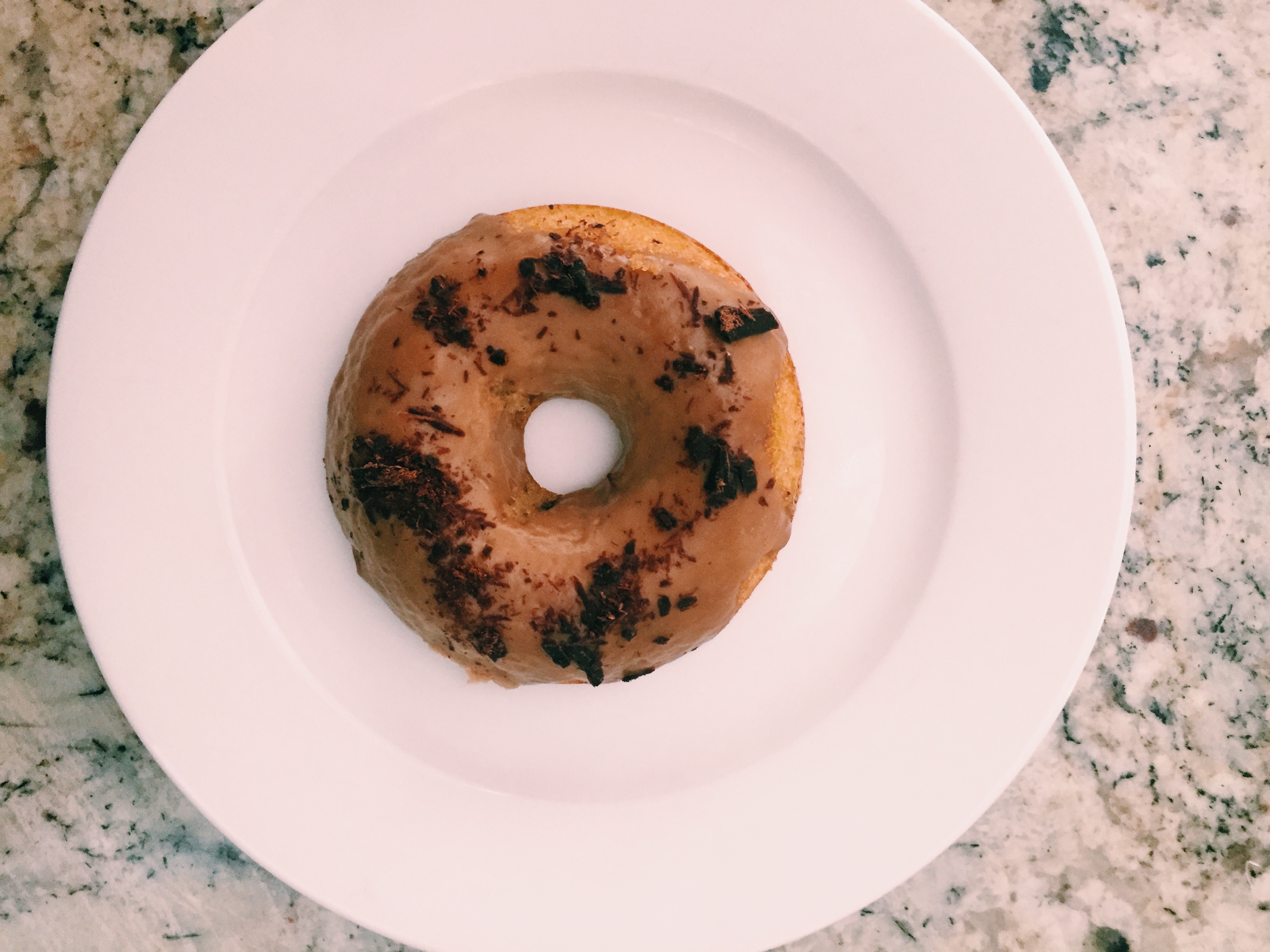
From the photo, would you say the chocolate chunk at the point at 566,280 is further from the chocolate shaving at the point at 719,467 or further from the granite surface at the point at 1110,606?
the granite surface at the point at 1110,606

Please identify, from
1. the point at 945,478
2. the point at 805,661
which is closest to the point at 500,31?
the point at 945,478

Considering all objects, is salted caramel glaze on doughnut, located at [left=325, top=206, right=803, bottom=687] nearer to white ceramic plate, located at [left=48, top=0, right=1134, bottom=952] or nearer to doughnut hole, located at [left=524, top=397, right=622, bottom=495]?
doughnut hole, located at [left=524, top=397, right=622, bottom=495]

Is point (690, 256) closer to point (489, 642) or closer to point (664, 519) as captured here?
point (664, 519)

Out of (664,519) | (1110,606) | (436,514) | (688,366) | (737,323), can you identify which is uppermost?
(737,323)

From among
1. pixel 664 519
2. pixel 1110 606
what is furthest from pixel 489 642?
pixel 1110 606

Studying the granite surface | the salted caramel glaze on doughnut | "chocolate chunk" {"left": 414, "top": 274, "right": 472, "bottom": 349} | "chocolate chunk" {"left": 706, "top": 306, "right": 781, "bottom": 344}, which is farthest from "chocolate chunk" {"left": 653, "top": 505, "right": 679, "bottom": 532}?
the granite surface

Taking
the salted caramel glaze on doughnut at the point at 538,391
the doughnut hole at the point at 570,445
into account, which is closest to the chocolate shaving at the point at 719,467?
the salted caramel glaze on doughnut at the point at 538,391

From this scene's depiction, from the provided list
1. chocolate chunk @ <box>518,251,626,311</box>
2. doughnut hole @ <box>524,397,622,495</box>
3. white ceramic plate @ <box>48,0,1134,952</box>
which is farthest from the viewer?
doughnut hole @ <box>524,397,622,495</box>
